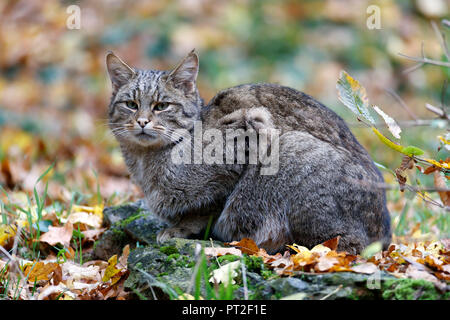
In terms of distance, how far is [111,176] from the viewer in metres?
6.88

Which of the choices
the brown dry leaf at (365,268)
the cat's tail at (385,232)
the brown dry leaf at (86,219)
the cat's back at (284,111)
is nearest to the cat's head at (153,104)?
the cat's back at (284,111)

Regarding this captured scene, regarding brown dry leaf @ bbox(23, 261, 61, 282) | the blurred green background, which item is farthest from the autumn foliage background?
brown dry leaf @ bbox(23, 261, 61, 282)

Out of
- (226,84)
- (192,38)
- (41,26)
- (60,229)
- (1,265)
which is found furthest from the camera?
(41,26)

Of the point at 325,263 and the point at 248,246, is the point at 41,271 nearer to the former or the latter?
the point at 248,246

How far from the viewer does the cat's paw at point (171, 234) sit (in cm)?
376

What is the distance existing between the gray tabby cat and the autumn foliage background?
4.39 m

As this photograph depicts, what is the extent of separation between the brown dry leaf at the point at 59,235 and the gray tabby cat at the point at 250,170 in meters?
0.61

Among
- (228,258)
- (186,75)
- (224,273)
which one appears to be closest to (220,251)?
(228,258)

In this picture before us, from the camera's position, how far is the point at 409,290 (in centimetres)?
263

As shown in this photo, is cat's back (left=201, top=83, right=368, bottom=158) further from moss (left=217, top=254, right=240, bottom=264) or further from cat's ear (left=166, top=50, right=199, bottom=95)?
moss (left=217, top=254, right=240, bottom=264)
